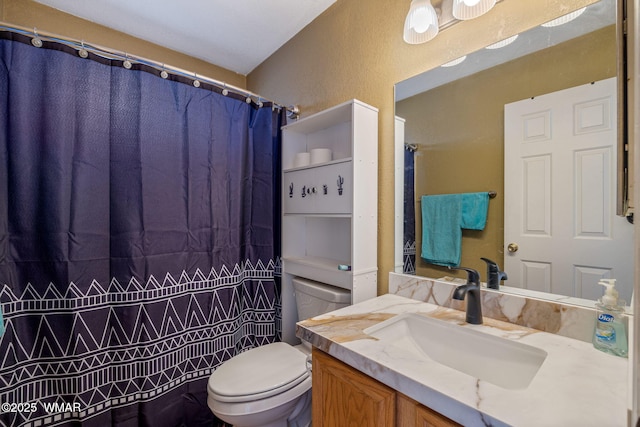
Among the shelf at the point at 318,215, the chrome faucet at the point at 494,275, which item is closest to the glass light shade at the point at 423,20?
the shelf at the point at 318,215

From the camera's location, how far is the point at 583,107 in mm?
841

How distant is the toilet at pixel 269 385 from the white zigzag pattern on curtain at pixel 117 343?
1.09 feet

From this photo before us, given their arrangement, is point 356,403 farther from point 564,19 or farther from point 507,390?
point 564,19

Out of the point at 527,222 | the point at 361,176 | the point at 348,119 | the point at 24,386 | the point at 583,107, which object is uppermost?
the point at 348,119

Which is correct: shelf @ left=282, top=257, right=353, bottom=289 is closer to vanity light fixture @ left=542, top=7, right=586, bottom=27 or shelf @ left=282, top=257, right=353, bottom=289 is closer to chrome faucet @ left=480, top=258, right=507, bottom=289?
chrome faucet @ left=480, top=258, right=507, bottom=289

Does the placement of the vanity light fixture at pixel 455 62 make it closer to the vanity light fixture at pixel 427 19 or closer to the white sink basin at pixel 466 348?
the vanity light fixture at pixel 427 19

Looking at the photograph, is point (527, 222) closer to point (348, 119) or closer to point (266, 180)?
point (348, 119)

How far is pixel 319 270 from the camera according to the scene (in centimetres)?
145

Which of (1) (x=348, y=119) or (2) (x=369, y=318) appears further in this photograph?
(1) (x=348, y=119)

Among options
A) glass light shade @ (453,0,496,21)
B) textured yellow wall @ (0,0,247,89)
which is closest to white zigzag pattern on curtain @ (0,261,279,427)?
textured yellow wall @ (0,0,247,89)

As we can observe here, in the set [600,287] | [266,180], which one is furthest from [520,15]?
[266,180]

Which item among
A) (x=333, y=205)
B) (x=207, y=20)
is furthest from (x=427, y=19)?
(x=207, y=20)

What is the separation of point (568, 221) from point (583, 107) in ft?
1.14

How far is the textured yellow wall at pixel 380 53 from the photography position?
1.00 m
